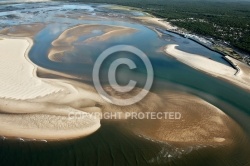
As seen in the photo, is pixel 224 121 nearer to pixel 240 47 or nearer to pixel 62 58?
pixel 62 58

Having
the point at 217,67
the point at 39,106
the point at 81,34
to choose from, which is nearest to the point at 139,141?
the point at 39,106

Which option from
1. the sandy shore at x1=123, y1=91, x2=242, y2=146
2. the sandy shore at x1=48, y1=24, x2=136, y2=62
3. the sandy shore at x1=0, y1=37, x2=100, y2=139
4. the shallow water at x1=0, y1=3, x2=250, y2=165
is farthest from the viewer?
the sandy shore at x1=48, y1=24, x2=136, y2=62

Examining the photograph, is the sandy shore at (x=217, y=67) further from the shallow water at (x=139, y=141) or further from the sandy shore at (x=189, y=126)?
the sandy shore at (x=189, y=126)

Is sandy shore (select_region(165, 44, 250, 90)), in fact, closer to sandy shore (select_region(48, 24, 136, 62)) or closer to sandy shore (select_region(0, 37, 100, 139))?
sandy shore (select_region(48, 24, 136, 62))

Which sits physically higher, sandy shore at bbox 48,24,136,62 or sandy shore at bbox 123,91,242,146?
sandy shore at bbox 48,24,136,62

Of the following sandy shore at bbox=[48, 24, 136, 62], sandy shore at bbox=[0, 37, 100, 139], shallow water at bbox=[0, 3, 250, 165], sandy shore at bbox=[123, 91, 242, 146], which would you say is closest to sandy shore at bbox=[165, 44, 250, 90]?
shallow water at bbox=[0, 3, 250, 165]

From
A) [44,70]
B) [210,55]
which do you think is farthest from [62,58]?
[210,55]
